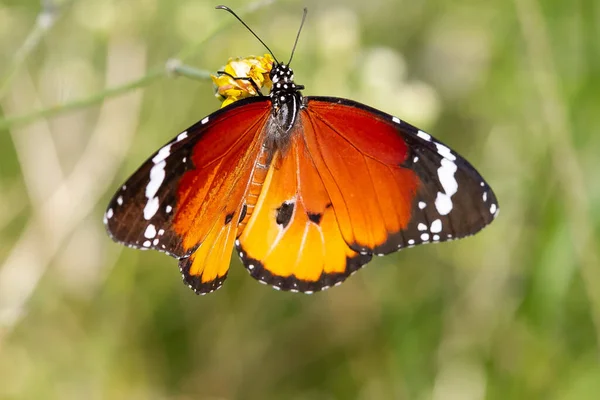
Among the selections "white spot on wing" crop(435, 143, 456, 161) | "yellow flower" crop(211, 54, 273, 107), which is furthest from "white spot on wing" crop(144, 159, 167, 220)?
"white spot on wing" crop(435, 143, 456, 161)

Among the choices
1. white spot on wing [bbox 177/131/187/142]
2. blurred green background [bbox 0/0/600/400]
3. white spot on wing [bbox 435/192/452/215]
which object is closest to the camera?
white spot on wing [bbox 177/131/187/142]

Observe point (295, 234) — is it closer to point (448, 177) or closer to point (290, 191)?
point (290, 191)

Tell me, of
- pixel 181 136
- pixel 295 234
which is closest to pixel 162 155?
pixel 181 136

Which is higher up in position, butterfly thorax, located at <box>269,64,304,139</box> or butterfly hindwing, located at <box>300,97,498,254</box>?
butterfly thorax, located at <box>269,64,304,139</box>

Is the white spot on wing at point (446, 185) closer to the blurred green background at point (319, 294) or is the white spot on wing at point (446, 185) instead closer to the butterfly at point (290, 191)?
the butterfly at point (290, 191)

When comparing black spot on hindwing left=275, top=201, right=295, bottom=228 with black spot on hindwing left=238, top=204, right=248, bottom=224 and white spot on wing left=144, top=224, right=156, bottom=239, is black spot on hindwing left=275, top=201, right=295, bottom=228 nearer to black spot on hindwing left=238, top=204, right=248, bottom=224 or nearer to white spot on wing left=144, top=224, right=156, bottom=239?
black spot on hindwing left=238, top=204, right=248, bottom=224

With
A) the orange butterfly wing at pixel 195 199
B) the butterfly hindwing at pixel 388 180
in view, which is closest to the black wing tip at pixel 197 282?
the orange butterfly wing at pixel 195 199

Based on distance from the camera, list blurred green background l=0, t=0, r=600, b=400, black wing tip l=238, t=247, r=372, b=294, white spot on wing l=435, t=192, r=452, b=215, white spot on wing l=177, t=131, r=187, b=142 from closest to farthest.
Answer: white spot on wing l=177, t=131, r=187, b=142
white spot on wing l=435, t=192, r=452, b=215
black wing tip l=238, t=247, r=372, b=294
blurred green background l=0, t=0, r=600, b=400
